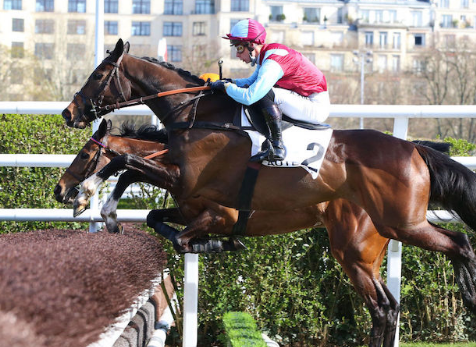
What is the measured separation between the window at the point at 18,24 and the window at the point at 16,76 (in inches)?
1110

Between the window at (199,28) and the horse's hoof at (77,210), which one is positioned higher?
the window at (199,28)

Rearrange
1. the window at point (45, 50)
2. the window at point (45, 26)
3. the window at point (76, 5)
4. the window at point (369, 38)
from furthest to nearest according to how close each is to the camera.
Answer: the window at point (369, 38)
the window at point (76, 5)
the window at point (45, 26)
the window at point (45, 50)

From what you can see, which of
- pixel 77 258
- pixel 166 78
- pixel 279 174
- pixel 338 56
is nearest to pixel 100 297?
pixel 77 258

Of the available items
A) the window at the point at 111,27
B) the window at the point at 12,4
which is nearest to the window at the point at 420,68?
the window at the point at 111,27

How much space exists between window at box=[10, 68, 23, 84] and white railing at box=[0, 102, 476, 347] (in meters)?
38.0

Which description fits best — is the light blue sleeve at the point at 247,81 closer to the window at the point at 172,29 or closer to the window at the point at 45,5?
the window at the point at 45,5

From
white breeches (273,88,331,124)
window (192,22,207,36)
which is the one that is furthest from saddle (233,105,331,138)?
window (192,22,207,36)

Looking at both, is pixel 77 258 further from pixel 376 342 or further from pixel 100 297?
pixel 376 342

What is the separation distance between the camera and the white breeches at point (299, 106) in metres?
4.81

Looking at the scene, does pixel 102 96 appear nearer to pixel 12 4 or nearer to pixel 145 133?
pixel 145 133

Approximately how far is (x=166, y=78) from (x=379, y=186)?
5.48ft

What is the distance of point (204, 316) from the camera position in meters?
5.55

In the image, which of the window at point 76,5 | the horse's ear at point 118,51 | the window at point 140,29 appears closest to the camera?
the horse's ear at point 118,51

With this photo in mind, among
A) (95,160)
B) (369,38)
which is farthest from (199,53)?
(369,38)
